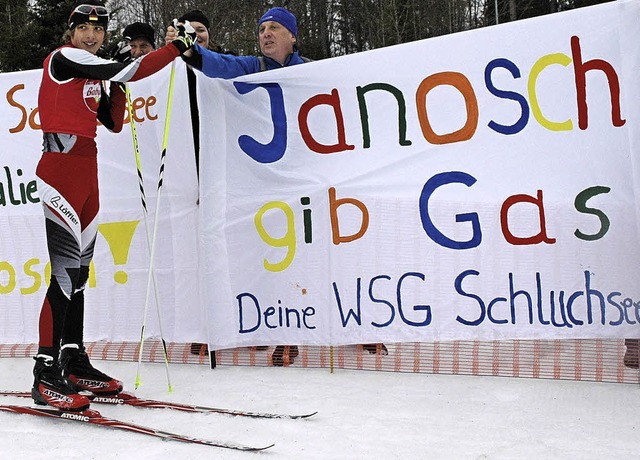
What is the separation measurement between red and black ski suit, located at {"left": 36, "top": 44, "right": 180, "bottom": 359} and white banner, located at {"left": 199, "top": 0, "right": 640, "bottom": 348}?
3.14 feet

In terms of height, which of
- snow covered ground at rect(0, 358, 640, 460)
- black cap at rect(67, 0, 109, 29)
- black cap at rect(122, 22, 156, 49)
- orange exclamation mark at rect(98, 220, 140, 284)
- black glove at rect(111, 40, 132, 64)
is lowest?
snow covered ground at rect(0, 358, 640, 460)

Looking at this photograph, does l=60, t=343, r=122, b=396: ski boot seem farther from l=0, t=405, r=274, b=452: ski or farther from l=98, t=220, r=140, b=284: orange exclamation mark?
l=98, t=220, r=140, b=284: orange exclamation mark

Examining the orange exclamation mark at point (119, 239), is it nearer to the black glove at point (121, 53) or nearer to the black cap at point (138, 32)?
the black glove at point (121, 53)

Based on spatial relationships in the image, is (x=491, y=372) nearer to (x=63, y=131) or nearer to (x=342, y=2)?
(x=63, y=131)

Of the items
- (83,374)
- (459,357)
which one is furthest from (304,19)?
(83,374)

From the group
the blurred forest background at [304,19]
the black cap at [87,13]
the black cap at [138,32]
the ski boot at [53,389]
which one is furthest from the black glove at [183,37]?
the blurred forest background at [304,19]

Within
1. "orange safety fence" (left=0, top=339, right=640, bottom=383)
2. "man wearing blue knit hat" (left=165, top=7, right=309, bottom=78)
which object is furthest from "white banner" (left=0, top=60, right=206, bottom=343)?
"man wearing blue knit hat" (left=165, top=7, right=309, bottom=78)

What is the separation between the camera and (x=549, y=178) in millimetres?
4254

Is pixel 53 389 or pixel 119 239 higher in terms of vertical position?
→ pixel 119 239

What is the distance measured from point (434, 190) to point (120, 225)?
7.29 feet

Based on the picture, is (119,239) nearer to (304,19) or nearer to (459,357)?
(459,357)

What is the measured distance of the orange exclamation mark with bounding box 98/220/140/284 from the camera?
536 cm

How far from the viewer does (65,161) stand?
4160mm

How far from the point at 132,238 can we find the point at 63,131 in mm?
1346
